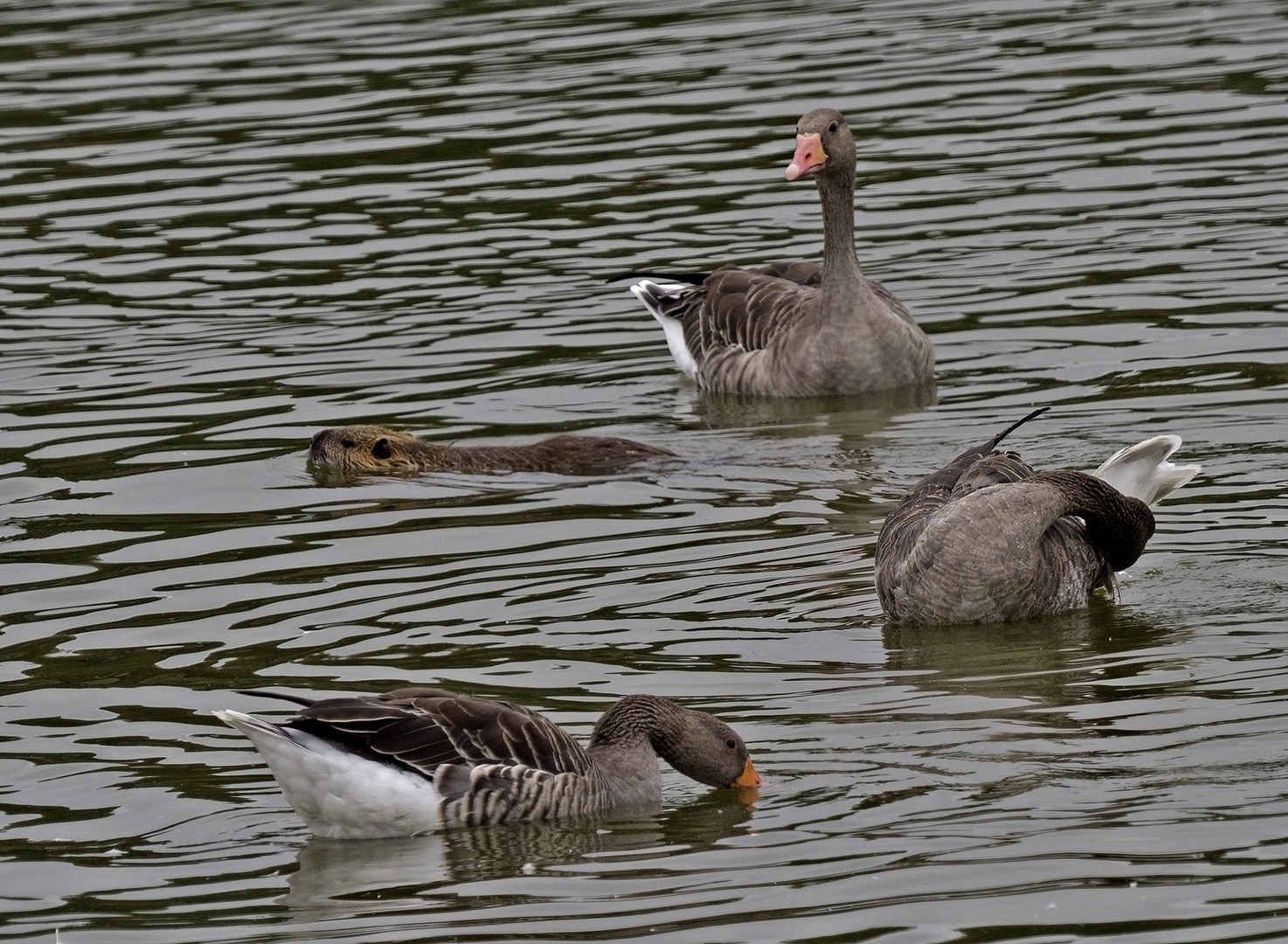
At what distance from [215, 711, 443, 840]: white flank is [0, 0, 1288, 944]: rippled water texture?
10 cm

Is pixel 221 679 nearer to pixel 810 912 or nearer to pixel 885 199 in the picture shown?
pixel 810 912

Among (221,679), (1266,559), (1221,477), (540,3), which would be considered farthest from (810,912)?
(540,3)

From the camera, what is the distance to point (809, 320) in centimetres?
1680

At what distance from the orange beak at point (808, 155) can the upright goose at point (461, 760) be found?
8006 mm

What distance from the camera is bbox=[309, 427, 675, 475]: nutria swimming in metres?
14.4

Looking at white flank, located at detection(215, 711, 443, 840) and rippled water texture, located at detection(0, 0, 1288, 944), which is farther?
white flank, located at detection(215, 711, 443, 840)

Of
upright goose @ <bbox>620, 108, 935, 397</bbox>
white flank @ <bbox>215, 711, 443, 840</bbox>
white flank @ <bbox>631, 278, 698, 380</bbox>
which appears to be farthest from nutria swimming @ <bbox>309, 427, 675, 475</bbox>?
white flank @ <bbox>215, 711, 443, 840</bbox>

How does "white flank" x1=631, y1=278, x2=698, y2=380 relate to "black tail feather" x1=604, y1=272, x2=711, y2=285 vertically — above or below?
below

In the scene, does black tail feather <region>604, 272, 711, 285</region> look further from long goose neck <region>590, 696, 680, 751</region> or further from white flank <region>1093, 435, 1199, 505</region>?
long goose neck <region>590, 696, 680, 751</region>

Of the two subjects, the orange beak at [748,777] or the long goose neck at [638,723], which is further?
the long goose neck at [638,723]

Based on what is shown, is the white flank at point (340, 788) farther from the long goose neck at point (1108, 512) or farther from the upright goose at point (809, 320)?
the upright goose at point (809, 320)

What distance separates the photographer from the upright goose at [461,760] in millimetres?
8586

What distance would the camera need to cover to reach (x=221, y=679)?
10.6 m

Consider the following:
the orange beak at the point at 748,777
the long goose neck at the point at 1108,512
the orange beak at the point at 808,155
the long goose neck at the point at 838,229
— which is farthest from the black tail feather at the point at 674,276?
the orange beak at the point at 748,777
